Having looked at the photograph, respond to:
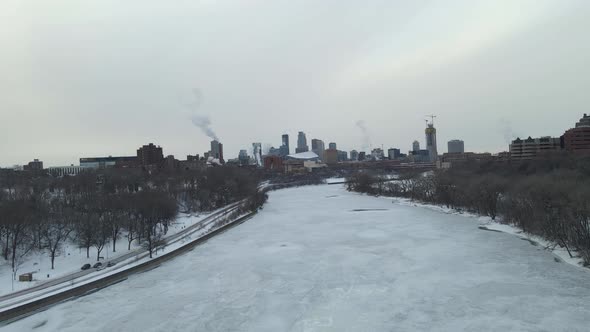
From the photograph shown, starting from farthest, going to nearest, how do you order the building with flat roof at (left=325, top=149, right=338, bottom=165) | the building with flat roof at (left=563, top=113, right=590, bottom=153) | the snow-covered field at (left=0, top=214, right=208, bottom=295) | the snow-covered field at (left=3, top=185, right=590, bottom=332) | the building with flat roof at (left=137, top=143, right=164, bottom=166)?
the building with flat roof at (left=325, top=149, right=338, bottom=165), the building with flat roof at (left=137, top=143, right=164, bottom=166), the building with flat roof at (left=563, top=113, right=590, bottom=153), the snow-covered field at (left=0, top=214, right=208, bottom=295), the snow-covered field at (left=3, top=185, right=590, bottom=332)

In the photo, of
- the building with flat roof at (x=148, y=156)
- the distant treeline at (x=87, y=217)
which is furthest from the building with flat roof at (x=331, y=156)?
the distant treeline at (x=87, y=217)

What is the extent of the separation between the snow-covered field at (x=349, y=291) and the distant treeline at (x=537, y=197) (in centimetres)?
127

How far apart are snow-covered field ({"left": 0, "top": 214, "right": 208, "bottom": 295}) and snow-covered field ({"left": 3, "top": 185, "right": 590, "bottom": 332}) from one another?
325cm

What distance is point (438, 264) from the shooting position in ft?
49.5

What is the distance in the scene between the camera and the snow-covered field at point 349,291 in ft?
32.5

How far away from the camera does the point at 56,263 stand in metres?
17.8

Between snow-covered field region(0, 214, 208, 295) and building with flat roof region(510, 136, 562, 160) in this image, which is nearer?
snow-covered field region(0, 214, 208, 295)

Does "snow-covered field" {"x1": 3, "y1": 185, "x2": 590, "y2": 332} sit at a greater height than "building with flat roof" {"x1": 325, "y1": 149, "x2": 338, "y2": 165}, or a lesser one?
lesser

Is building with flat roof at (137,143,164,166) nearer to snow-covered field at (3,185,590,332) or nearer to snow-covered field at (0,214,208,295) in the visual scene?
snow-covered field at (0,214,208,295)

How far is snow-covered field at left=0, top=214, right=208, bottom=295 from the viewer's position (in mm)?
14679

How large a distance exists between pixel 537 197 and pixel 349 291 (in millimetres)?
15873

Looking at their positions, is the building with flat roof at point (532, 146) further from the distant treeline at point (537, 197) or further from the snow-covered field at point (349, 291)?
the snow-covered field at point (349, 291)

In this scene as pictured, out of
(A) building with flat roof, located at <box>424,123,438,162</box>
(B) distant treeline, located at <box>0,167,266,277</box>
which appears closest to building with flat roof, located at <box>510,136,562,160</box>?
(B) distant treeline, located at <box>0,167,266,277</box>

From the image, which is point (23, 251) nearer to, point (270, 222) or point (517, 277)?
point (270, 222)
